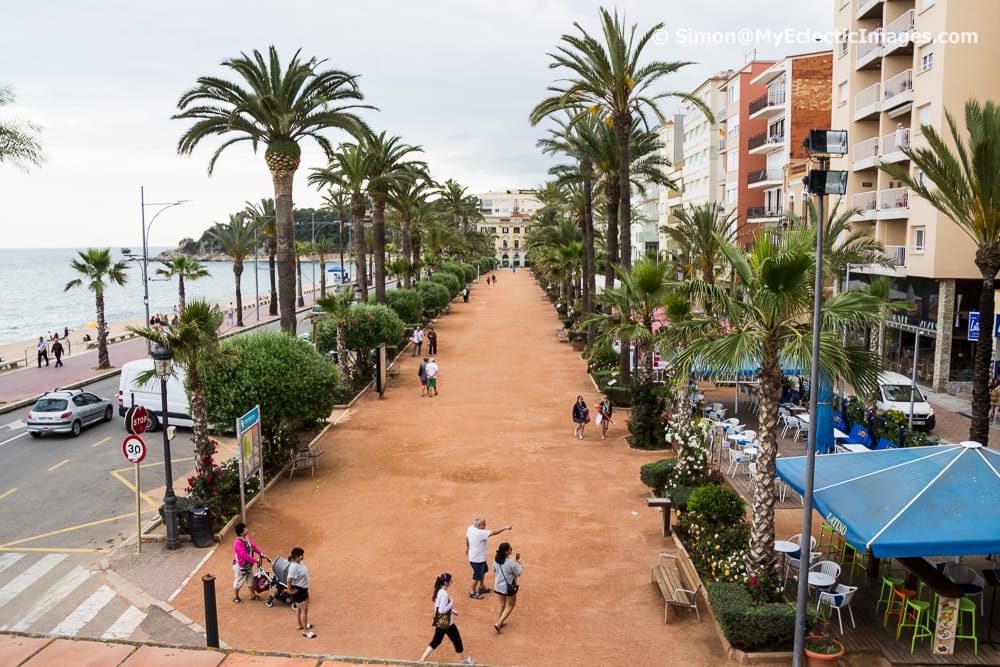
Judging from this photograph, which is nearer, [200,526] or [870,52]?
[200,526]

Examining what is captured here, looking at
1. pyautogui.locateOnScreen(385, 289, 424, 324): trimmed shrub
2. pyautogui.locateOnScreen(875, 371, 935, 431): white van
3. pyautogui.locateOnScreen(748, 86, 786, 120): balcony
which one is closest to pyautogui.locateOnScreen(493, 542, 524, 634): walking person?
pyautogui.locateOnScreen(875, 371, 935, 431): white van

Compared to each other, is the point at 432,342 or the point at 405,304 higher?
the point at 405,304

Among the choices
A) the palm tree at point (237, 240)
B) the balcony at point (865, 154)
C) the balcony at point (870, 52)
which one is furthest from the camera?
the palm tree at point (237, 240)

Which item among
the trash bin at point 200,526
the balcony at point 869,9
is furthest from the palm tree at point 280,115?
the balcony at point 869,9

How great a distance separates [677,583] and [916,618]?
3.26 meters

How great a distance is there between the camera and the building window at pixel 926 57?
28438mm

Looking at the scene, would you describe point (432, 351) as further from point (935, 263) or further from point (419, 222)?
point (419, 222)

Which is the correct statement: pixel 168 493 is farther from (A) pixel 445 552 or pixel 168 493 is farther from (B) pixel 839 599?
(B) pixel 839 599

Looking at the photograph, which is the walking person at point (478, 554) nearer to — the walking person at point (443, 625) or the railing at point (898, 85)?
the walking person at point (443, 625)

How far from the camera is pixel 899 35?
30828 millimetres

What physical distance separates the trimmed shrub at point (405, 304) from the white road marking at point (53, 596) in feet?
98.4

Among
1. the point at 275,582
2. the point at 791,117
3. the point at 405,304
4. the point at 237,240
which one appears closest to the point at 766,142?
the point at 791,117

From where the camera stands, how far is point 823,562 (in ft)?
38.3

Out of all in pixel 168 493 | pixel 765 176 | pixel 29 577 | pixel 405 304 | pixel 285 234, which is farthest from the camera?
pixel 765 176
